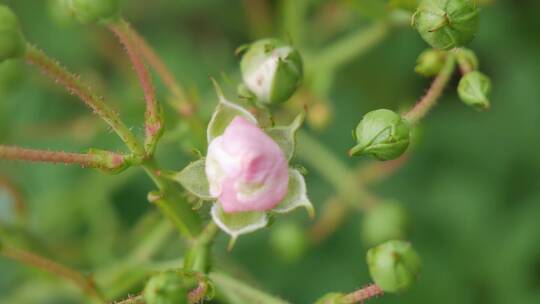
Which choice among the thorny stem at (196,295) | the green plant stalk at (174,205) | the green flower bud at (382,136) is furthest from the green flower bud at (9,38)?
the green flower bud at (382,136)

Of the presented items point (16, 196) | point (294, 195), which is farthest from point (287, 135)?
point (16, 196)

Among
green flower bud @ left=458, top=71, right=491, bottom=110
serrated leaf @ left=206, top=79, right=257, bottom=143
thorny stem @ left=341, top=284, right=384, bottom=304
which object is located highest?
serrated leaf @ left=206, top=79, right=257, bottom=143

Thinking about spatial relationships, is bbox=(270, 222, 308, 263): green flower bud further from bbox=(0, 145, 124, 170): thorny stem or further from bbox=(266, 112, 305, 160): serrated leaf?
bbox=(0, 145, 124, 170): thorny stem

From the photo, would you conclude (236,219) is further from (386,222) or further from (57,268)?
(386,222)

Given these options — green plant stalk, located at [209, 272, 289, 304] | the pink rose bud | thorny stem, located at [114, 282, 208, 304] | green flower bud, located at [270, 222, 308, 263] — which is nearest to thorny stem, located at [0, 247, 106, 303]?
green plant stalk, located at [209, 272, 289, 304]

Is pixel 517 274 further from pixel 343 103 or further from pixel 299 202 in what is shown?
pixel 299 202

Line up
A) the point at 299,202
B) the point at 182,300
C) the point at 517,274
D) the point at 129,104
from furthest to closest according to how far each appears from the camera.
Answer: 1. the point at 517,274
2. the point at 129,104
3. the point at 299,202
4. the point at 182,300

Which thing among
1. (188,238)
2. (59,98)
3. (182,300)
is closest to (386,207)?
(188,238)
